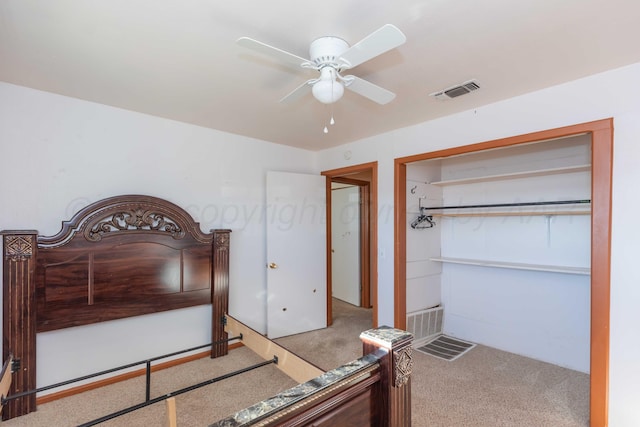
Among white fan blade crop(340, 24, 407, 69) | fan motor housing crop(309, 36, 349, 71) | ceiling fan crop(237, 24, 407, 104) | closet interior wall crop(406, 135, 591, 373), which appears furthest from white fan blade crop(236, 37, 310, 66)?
closet interior wall crop(406, 135, 591, 373)

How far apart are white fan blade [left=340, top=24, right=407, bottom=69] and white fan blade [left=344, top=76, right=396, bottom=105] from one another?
167 millimetres

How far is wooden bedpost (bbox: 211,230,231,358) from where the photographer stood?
10.1ft

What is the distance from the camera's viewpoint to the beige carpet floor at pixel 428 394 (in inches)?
84.1

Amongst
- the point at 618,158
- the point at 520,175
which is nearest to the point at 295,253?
the point at 520,175

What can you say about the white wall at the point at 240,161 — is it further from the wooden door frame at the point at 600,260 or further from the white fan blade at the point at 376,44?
the white fan blade at the point at 376,44

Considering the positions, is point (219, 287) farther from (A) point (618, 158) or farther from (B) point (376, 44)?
(A) point (618, 158)

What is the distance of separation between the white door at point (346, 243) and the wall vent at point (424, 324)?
153 centimetres

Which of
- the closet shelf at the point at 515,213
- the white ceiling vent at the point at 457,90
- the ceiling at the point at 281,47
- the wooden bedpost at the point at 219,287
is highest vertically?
the ceiling at the point at 281,47

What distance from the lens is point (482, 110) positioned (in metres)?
2.60

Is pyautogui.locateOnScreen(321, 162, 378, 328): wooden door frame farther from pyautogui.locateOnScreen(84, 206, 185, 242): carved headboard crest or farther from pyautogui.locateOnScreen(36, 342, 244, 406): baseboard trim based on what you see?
pyautogui.locateOnScreen(84, 206, 185, 242): carved headboard crest

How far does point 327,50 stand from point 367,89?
33cm

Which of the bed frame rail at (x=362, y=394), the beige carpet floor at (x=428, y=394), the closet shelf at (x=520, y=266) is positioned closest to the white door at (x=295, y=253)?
the beige carpet floor at (x=428, y=394)

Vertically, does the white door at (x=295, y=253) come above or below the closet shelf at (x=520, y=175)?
below

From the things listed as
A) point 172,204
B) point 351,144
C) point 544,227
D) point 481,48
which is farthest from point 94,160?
point 544,227
